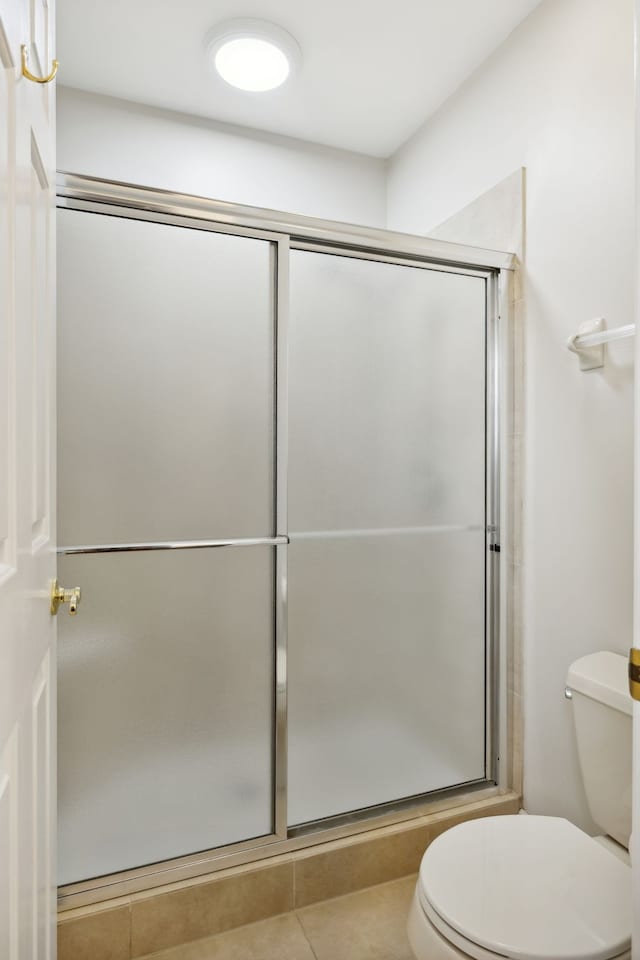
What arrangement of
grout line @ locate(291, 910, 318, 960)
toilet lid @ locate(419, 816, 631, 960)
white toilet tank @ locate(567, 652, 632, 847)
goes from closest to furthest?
toilet lid @ locate(419, 816, 631, 960)
white toilet tank @ locate(567, 652, 632, 847)
grout line @ locate(291, 910, 318, 960)

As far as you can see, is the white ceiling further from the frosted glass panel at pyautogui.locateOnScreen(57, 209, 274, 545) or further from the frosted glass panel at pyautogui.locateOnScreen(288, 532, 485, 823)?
the frosted glass panel at pyautogui.locateOnScreen(288, 532, 485, 823)

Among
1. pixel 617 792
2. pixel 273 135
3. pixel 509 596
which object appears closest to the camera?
pixel 617 792

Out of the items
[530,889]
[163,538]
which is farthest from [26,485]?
[530,889]

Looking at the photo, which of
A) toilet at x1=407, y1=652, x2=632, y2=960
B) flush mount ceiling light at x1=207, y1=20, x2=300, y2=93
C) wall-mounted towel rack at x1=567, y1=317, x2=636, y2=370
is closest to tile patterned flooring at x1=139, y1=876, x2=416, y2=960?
toilet at x1=407, y1=652, x2=632, y2=960

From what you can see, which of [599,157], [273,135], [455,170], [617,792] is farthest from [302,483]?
[273,135]

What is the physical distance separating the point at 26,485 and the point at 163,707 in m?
0.91

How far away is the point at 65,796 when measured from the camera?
4.48ft

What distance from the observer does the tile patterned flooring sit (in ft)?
4.63

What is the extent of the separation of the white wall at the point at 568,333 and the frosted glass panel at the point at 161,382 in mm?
840

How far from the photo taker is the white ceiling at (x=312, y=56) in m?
1.76

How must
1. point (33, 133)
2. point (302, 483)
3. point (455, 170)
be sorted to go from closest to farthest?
1. point (33, 133)
2. point (302, 483)
3. point (455, 170)

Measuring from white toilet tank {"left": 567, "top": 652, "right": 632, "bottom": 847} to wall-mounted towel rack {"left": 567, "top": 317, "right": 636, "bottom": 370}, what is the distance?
786 millimetres

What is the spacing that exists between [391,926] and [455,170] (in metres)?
2.46

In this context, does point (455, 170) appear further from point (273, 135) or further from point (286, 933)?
point (286, 933)
